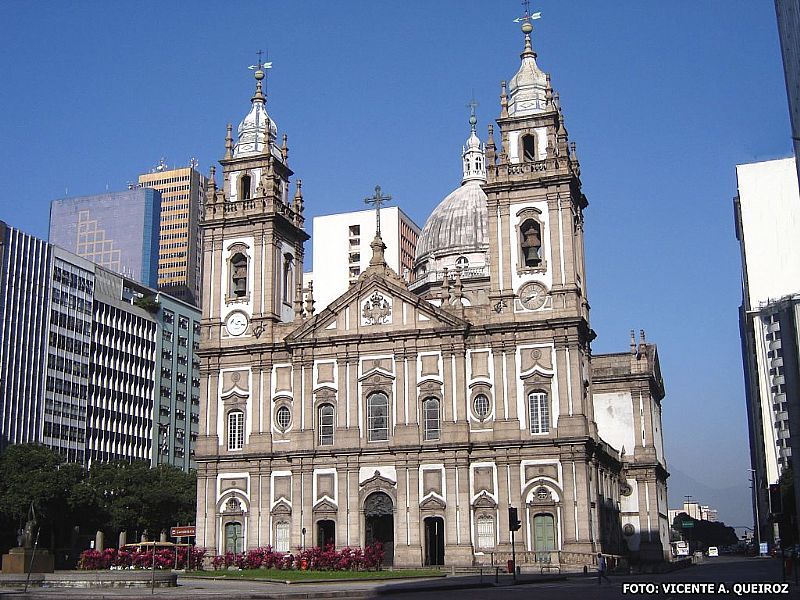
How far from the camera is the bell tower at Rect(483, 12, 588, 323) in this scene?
53312mm

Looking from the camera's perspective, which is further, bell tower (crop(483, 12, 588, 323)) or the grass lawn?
bell tower (crop(483, 12, 588, 323))

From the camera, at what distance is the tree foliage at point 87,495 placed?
63.2m

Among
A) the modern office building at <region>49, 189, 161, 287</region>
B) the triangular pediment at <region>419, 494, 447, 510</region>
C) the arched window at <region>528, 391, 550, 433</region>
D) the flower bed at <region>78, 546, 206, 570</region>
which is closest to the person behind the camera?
the flower bed at <region>78, 546, 206, 570</region>

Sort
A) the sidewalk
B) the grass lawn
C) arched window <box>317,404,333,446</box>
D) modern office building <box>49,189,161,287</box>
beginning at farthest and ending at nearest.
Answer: modern office building <box>49,189,161,287</box> → arched window <box>317,404,333,446</box> → the grass lawn → the sidewalk

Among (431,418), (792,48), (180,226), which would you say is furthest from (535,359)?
(180,226)

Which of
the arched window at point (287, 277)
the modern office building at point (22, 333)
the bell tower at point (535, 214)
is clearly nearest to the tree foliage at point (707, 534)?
the modern office building at point (22, 333)

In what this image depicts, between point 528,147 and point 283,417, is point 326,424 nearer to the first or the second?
point 283,417

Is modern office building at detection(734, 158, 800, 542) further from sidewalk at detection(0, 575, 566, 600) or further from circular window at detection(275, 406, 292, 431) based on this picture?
sidewalk at detection(0, 575, 566, 600)

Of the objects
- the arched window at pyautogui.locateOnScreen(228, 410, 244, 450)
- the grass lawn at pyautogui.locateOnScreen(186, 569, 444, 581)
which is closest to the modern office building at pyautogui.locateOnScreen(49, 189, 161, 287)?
the arched window at pyautogui.locateOnScreen(228, 410, 244, 450)

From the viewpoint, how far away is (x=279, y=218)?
59906 millimetres

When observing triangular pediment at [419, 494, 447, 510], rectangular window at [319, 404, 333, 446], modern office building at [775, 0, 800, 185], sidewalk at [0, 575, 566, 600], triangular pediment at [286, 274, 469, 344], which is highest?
modern office building at [775, 0, 800, 185]

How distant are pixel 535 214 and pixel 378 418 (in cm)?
1331

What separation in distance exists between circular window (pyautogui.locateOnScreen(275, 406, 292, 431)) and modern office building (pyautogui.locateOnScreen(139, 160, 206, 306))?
99.9 metres

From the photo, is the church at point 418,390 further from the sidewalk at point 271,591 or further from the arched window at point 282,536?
the sidewalk at point 271,591
